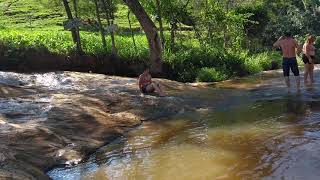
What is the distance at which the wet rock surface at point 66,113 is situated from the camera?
8.98 m

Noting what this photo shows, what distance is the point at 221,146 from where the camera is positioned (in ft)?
30.8

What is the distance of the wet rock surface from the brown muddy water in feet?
1.35

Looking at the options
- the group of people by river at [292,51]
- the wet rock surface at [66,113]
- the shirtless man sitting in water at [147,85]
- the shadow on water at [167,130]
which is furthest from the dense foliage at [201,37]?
the shirtless man sitting in water at [147,85]

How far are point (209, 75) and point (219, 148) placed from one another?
34.7 ft

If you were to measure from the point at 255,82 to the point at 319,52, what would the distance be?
10.1 metres

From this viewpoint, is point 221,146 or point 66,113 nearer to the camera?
point 221,146

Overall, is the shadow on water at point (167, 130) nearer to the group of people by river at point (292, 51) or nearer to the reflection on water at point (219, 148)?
the reflection on water at point (219, 148)

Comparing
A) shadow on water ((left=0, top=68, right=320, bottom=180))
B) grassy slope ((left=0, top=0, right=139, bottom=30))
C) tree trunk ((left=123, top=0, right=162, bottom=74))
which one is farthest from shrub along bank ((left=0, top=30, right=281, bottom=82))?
grassy slope ((left=0, top=0, right=139, bottom=30))

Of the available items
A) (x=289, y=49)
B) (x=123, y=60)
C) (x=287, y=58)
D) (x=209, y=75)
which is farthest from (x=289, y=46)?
(x=123, y=60)

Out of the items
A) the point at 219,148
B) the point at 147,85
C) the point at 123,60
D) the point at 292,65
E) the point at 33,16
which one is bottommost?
the point at 219,148

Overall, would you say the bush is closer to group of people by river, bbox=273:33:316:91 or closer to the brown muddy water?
group of people by river, bbox=273:33:316:91

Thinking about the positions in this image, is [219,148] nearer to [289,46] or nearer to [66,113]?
[66,113]

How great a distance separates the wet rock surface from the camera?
8977 millimetres

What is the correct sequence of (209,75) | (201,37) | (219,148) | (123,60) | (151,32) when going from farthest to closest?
(201,37) < (123,60) < (151,32) < (209,75) < (219,148)
